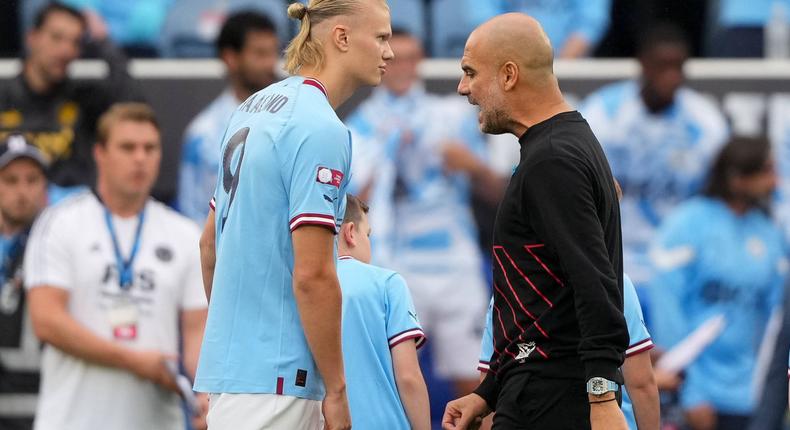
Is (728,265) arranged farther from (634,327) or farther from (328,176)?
(328,176)

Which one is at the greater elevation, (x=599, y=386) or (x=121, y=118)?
(x=121, y=118)

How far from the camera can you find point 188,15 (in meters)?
8.91

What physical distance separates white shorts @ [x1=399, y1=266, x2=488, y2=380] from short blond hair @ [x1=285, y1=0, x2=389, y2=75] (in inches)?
175

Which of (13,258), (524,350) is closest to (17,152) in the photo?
(13,258)

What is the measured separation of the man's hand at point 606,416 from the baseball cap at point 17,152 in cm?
525

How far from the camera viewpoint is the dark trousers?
3.78 meters

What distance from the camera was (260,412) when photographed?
151 inches

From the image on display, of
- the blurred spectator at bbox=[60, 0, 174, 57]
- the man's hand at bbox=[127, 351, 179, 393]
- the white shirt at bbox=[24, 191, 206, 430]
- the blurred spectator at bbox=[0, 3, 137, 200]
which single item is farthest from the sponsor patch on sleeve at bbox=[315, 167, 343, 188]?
the blurred spectator at bbox=[60, 0, 174, 57]

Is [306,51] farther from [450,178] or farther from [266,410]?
[450,178]

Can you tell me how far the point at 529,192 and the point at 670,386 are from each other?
15.8 ft

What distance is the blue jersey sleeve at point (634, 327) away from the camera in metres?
4.39

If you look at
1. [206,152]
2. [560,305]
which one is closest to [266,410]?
[560,305]

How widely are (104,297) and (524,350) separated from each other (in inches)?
128

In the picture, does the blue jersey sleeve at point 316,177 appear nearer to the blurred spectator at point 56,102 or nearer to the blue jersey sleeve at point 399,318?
the blue jersey sleeve at point 399,318
